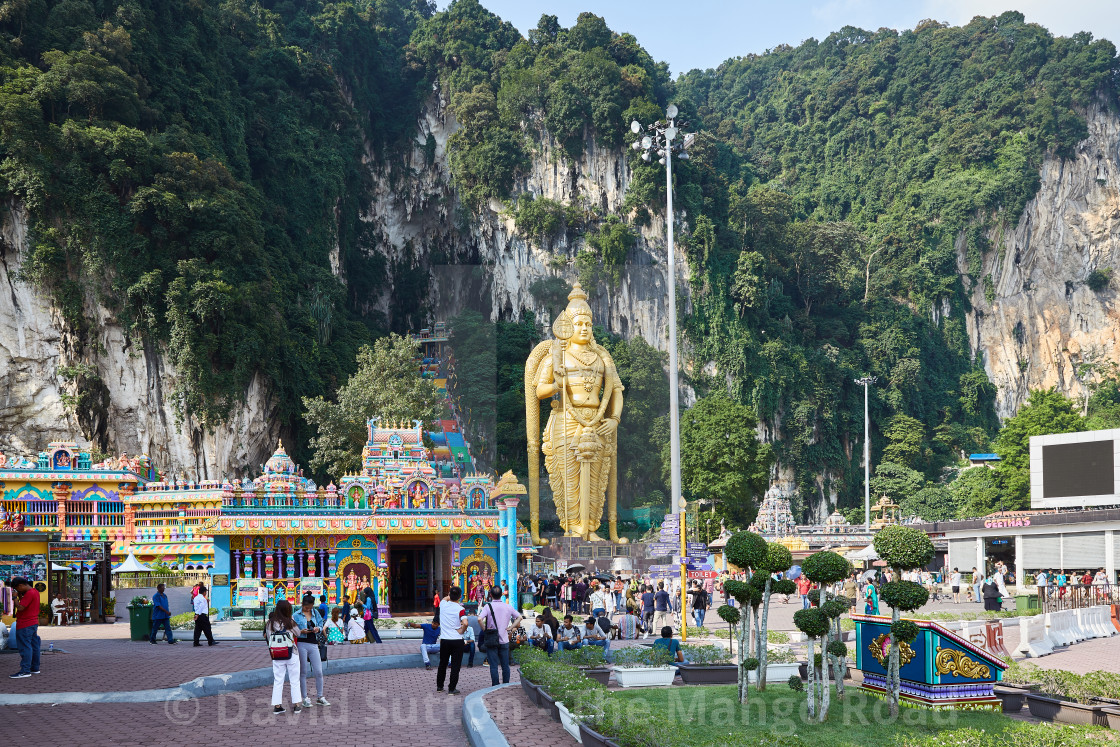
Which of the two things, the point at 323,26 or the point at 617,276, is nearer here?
the point at 617,276

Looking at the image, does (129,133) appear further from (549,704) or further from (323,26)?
(549,704)

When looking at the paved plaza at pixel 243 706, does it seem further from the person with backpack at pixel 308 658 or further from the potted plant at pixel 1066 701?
the potted plant at pixel 1066 701

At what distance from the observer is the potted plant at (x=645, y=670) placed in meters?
13.2

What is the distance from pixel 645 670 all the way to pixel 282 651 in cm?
462

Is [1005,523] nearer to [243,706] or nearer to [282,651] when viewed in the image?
[243,706]

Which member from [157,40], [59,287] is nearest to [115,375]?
[59,287]

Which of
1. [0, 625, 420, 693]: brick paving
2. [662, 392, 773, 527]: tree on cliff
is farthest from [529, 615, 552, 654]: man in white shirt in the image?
[662, 392, 773, 527]: tree on cliff

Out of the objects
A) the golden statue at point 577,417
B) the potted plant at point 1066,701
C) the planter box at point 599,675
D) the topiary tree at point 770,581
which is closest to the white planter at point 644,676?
the planter box at point 599,675

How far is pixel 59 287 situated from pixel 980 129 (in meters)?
58.5

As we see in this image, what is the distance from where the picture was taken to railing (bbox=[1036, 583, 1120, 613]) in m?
24.1

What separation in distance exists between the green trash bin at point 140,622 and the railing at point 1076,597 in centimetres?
1872

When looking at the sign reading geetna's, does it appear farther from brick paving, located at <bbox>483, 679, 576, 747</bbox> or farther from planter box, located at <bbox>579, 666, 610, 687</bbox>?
brick paving, located at <bbox>483, 679, 576, 747</bbox>

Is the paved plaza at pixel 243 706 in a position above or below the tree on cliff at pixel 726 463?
below

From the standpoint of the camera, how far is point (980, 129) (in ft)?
234
